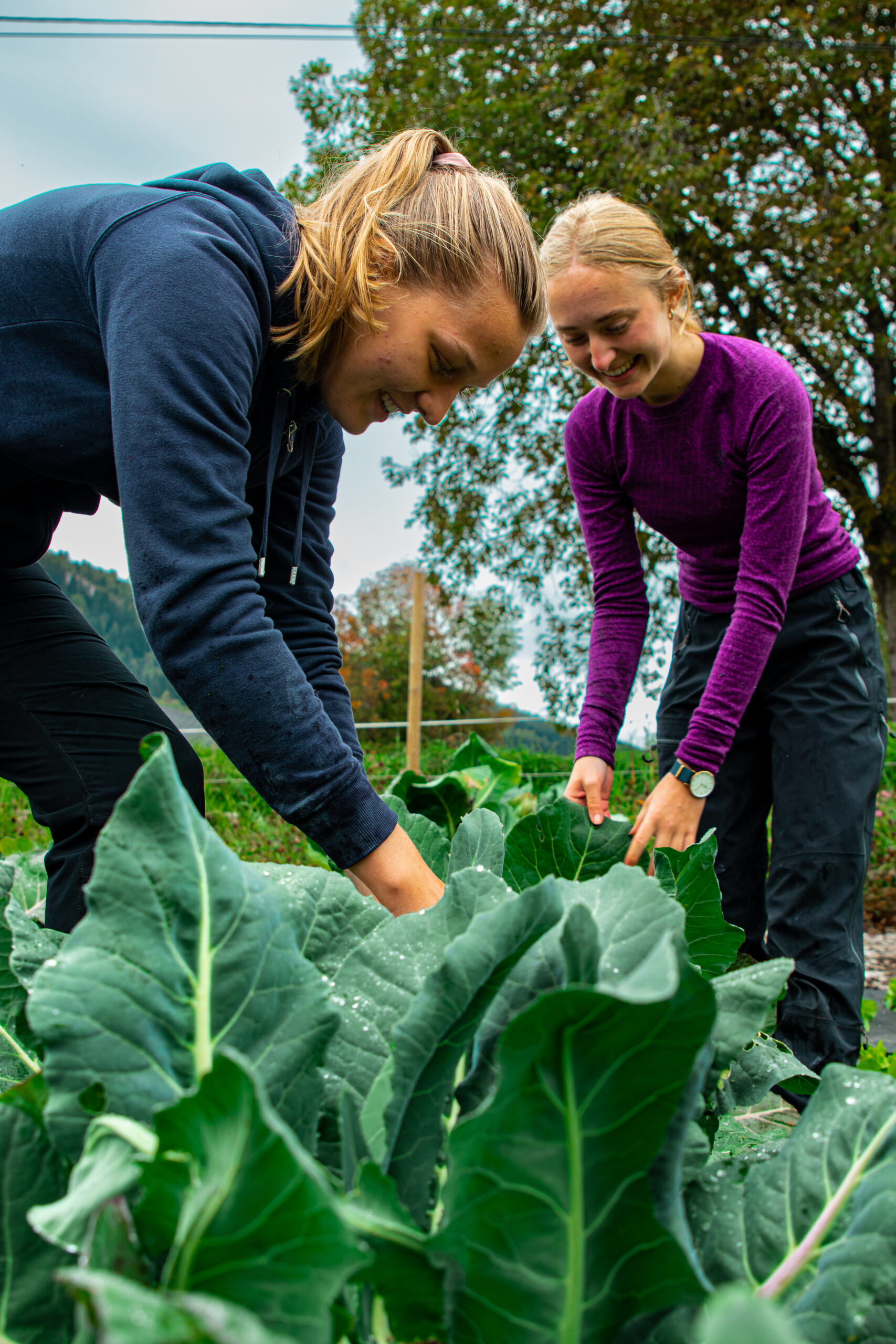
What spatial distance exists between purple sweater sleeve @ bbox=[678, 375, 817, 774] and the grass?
179 cm

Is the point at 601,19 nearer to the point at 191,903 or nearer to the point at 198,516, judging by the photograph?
the point at 198,516

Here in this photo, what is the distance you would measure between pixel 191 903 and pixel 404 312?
114 cm

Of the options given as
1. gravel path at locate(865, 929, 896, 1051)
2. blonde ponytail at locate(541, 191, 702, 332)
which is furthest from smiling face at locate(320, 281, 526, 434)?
gravel path at locate(865, 929, 896, 1051)

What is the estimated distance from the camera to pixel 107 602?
6.54 m

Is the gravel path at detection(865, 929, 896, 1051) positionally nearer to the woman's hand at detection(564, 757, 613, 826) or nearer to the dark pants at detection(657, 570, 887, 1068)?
the dark pants at detection(657, 570, 887, 1068)

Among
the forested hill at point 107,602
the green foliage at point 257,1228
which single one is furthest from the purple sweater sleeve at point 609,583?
the forested hill at point 107,602

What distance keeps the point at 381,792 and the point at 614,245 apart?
4.81 m

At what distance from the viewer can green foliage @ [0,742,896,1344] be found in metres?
0.42

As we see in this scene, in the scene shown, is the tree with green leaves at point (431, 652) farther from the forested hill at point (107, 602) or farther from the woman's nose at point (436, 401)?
the woman's nose at point (436, 401)

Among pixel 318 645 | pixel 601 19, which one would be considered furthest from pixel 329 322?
pixel 601 19

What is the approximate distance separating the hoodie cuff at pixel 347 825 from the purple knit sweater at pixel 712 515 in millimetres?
1212

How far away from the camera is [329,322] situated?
143 centimetres

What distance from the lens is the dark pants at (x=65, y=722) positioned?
1665mm

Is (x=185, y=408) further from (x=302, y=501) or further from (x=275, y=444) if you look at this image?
(x=302, y=501)
